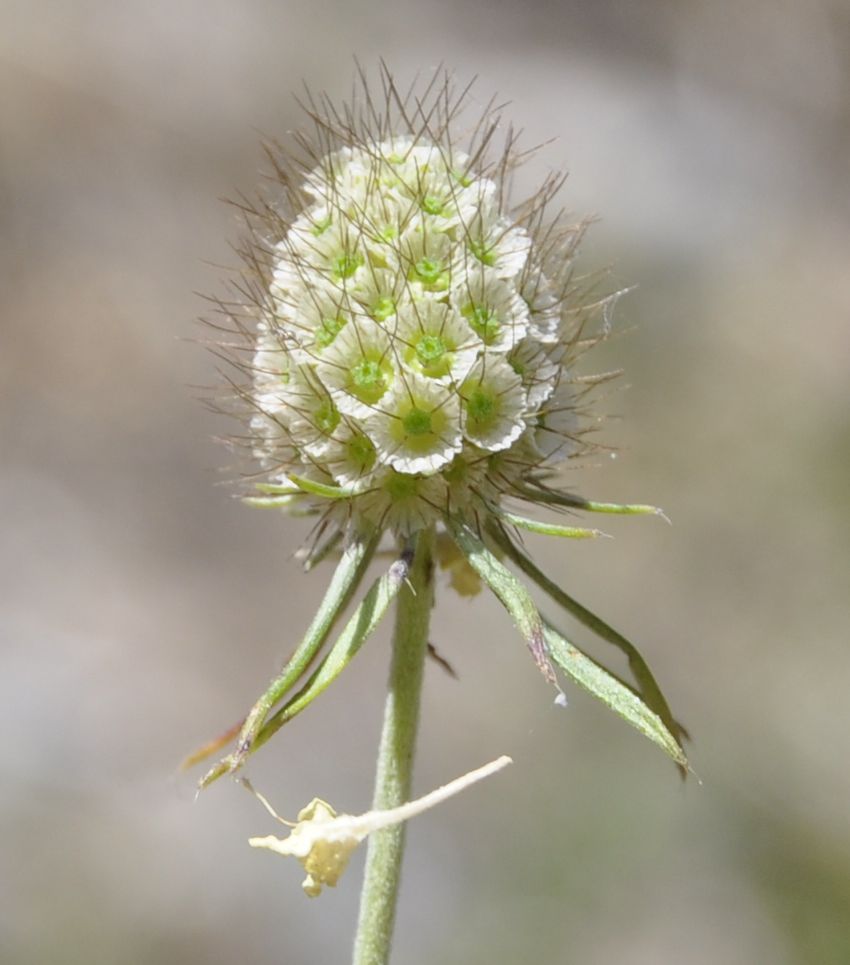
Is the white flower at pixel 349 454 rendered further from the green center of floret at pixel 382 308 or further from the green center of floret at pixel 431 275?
the green center of floret at pixel 431 275

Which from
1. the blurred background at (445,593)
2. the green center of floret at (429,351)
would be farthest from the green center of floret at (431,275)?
the blurred background at (445,593)

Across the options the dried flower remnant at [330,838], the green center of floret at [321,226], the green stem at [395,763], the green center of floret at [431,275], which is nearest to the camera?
the dried flower remnant at [330,838]

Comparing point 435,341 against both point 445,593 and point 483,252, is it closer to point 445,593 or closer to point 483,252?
point 483,252

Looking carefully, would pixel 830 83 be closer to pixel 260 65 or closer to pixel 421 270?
pixel 260 65

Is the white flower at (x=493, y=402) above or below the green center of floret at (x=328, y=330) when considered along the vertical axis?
below

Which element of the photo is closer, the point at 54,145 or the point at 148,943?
the point at 148,943

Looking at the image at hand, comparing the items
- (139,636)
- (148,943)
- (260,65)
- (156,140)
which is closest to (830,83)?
(260,65)

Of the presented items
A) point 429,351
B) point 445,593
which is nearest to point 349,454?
point 429,351
